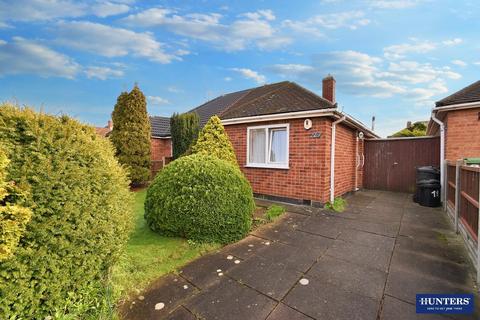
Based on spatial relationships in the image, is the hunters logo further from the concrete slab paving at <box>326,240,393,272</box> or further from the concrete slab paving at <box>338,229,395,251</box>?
the concrete slab paving at <box>338,229,395,251</box>

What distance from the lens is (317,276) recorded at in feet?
10.1

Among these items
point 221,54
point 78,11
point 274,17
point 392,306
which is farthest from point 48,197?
point 221,54

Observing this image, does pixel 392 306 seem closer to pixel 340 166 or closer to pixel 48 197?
pixel 48 197

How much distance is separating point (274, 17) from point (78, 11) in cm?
562

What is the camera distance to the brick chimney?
9.32m

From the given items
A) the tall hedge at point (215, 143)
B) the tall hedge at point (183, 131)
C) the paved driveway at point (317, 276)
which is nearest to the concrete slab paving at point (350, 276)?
the paved driveway at point (317, 276)

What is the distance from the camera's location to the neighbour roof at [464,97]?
6.29 meters

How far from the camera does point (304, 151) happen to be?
22.3 ft

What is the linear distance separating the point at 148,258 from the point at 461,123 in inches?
373

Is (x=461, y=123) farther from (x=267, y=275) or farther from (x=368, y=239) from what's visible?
(x=267, y=275)

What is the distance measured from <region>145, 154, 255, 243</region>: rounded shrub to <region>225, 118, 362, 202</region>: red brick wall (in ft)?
9.31

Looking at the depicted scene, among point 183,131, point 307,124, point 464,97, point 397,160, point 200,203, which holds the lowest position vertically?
point 200,203

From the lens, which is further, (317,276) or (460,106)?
(460,106)

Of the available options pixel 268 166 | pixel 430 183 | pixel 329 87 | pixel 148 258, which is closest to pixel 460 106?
pixel 430 183
